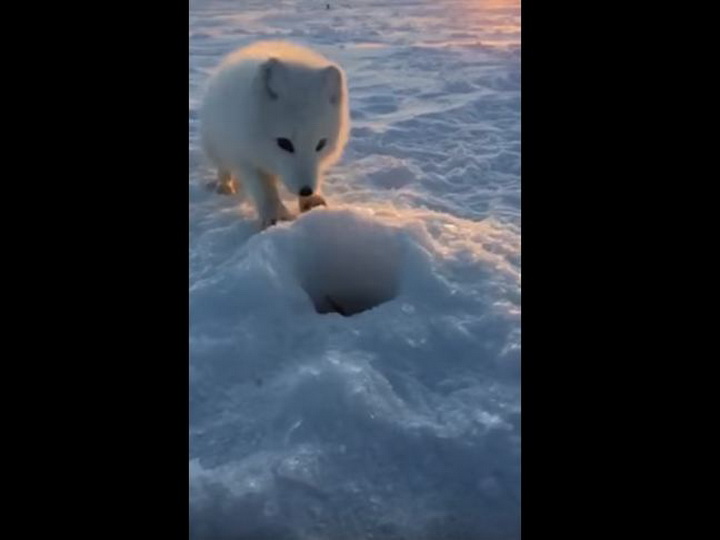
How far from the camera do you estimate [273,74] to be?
2805 millimetres

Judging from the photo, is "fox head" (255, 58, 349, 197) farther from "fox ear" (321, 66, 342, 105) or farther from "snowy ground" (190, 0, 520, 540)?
"snowy ground" (190, 0, 520, 540)

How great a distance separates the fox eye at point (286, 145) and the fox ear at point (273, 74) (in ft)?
0.56

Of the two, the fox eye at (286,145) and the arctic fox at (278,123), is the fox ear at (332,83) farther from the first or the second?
the fox eye at (286,145)

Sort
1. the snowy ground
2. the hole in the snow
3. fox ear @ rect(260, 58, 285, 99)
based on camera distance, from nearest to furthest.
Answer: the snowy ground
the hole in the snow
fox ear @ rect(260, 58, 285, 99)

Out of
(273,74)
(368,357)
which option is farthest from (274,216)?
(368,357)

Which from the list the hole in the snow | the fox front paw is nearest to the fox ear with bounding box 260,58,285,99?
the fox front paw

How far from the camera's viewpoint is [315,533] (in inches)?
53.5

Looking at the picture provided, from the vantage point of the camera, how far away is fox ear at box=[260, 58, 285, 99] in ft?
9.18

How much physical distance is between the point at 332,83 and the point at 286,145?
A: 299 mm
